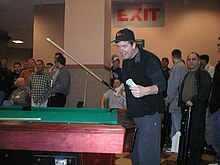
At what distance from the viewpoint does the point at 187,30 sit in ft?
24.8

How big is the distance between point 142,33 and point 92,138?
6.42 metres

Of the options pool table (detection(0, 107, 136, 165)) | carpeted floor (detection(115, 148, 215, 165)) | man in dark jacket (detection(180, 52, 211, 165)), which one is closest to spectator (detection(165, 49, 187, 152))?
carpeted floor (detection(115, 148, 215, 165))

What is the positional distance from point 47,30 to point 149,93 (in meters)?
6.59

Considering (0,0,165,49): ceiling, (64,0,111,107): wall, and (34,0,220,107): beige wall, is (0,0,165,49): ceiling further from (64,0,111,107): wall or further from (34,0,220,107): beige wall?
(64,0,111,107): wall

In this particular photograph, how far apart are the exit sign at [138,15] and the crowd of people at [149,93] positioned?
6.50 ft

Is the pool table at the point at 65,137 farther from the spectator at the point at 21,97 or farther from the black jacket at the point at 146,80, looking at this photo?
the spectator at the point at 21,97

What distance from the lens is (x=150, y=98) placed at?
228 cm

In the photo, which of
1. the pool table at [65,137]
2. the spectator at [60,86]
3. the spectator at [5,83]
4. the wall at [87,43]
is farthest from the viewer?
the spectator at [5,83]

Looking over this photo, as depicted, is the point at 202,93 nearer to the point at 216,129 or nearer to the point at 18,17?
the point at 216,129

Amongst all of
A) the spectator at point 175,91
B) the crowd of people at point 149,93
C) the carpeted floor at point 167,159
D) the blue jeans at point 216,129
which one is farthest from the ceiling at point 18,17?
the blue jeans at point 216,129

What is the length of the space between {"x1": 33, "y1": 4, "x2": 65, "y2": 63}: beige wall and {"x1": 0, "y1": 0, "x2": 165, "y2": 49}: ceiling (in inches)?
11.3

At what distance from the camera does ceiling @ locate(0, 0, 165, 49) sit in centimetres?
764

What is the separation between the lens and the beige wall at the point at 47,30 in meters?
8.02

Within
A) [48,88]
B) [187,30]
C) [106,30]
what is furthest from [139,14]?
[48,88]
